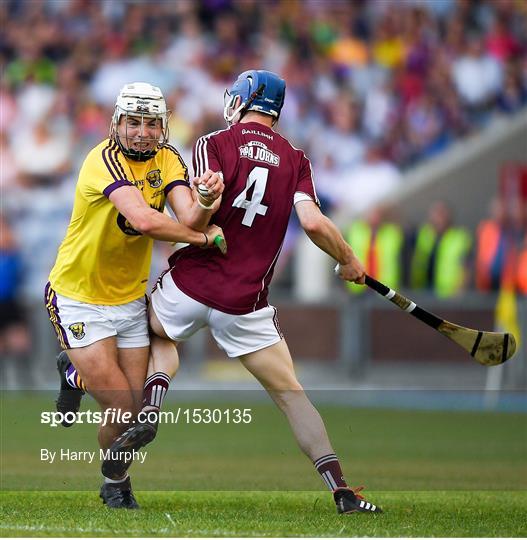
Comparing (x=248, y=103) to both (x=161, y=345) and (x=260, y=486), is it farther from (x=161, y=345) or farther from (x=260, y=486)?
(x=260, y=486)

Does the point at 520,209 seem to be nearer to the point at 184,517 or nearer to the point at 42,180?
the point at 42,180

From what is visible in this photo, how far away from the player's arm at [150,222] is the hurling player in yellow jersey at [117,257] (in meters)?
0.01

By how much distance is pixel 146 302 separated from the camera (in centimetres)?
798

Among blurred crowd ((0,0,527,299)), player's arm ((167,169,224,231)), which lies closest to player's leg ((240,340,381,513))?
player's arm ((167,169,224,231))

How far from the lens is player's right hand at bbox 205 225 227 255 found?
7371 mm

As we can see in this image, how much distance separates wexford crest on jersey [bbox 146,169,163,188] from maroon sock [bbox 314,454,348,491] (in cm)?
173

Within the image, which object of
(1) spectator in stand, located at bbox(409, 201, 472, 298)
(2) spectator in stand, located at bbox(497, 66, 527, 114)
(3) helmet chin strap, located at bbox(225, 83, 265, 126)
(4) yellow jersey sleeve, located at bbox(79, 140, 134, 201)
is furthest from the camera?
(2) spectator in stand, located at bbox(497, 66, 527, 114)

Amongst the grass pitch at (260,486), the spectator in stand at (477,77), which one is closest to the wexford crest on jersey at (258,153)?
the grass pitch at (260,486)

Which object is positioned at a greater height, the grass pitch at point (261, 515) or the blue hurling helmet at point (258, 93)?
the blue hurling helmet at point (258, 93)

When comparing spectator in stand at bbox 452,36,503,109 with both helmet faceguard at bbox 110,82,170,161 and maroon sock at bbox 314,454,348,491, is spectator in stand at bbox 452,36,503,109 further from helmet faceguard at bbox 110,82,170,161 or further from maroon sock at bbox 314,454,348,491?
maroon sock at bbox 314,454,348,491

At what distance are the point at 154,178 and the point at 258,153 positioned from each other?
601mm

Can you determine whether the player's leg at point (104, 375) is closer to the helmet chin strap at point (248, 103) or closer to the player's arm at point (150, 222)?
the player's arm at point (150, 222)

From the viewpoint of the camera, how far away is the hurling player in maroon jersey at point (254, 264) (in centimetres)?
750

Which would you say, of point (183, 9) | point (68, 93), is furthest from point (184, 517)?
point (183, 9)
